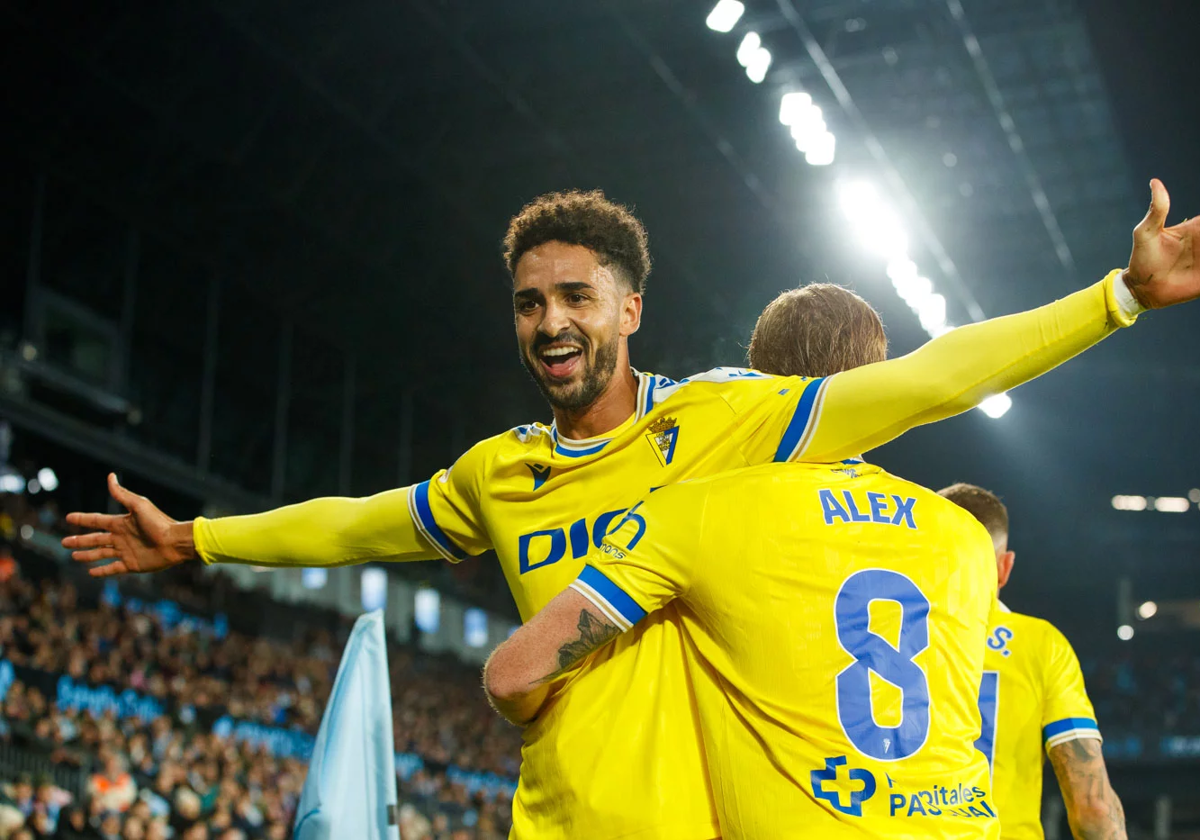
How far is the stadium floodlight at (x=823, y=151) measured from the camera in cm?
1802

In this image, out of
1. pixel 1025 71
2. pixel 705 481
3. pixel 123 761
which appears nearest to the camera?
pixel 705 481

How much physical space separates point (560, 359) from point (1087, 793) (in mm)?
2198

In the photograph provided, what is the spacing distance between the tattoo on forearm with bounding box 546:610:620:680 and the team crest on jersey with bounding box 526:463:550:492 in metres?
0.61

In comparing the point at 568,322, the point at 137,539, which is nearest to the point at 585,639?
the point at 568,322

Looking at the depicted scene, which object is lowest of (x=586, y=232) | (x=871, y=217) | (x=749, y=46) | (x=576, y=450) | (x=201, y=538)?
(x=201, y=538)

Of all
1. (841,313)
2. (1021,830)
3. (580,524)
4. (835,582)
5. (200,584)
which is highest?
(200,584)

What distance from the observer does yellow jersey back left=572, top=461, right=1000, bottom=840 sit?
232 cm

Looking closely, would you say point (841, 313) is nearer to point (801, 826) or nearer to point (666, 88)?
point (801, 826)

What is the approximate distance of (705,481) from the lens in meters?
2.51

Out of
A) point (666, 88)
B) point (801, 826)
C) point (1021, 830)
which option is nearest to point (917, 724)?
point (801, 826)

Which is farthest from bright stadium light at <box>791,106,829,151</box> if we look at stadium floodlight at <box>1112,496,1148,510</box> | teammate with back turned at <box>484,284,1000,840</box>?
stadium floodlight at <box>1112,496,1148,510</box>

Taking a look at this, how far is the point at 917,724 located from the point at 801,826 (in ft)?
0.95

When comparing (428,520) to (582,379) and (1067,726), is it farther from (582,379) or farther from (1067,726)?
(1067,726)

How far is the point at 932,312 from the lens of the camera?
833 inches
